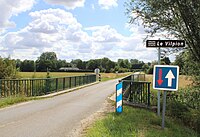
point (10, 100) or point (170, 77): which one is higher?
point (170, 77)

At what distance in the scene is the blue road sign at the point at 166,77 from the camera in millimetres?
8148

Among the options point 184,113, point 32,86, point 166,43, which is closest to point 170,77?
point 166,43

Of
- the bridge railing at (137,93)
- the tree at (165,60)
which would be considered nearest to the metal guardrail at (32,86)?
the bridge railing at (137,93)

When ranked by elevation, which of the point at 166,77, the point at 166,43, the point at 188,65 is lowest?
the point at 166,77

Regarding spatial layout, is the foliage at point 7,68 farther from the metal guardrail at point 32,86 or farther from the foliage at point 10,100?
the foliage at point 10,100

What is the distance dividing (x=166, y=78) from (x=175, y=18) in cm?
541

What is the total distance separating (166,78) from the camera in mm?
8266

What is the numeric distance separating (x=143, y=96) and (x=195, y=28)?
392 cm

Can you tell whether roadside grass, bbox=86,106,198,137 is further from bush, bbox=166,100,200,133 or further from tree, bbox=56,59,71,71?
tree, bbox=56,59,71,71

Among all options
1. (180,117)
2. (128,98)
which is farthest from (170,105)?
(128,98)

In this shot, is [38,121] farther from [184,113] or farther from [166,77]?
[184,113]

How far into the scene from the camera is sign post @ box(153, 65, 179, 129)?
8.15 metres

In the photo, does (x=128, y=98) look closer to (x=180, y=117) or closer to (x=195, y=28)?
(x=180, y=117)

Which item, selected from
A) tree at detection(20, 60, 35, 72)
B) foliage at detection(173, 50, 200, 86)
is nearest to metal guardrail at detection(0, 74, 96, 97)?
foliage at detection(173, 50, 200, 86)
